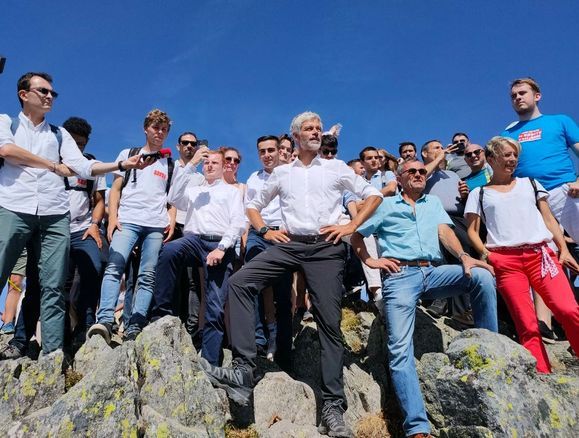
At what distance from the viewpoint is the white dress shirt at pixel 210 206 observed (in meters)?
8.67

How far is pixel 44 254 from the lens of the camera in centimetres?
734

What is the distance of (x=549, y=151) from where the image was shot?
29.5 feet

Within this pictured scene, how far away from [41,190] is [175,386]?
3856 millimetres

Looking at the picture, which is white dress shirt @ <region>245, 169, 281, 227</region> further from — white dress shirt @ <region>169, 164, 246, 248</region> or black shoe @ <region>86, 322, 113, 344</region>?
black shoe @ <region>86, 322, 113, 344</region>

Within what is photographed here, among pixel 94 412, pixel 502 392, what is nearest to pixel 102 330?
pixel 94 412

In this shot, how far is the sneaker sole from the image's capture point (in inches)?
303

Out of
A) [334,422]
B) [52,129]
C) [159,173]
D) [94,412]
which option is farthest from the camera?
[159,173]

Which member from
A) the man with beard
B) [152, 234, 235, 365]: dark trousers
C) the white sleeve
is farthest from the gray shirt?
[152, 234, 235, 365]: dark trousers

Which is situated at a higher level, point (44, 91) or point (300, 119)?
point (44, 91)

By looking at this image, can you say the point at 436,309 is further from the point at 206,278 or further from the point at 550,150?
the point at 206,278

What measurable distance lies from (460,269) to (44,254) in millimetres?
6649

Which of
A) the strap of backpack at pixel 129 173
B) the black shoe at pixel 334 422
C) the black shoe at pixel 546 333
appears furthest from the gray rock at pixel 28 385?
the black shoe at pixel 546 333

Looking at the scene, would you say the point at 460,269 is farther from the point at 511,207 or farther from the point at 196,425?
the point at 196,425

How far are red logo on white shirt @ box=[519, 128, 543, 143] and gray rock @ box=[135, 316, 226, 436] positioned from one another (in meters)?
7.61
